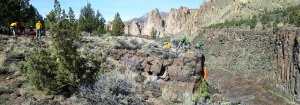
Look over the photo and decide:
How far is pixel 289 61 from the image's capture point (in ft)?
133

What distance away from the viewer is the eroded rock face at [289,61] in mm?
38250

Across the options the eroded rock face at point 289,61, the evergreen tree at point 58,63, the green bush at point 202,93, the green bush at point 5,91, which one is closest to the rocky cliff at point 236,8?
the eroded rock face at point 289,61

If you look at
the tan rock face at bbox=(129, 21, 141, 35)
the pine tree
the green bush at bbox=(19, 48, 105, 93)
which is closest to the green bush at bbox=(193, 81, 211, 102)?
the green bush at bbox=(19, 48, 105, 93)

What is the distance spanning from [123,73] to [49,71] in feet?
14.9

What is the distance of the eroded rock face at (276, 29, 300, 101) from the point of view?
3825 cm

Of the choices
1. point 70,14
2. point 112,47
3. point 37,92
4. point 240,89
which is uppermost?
point 70,14

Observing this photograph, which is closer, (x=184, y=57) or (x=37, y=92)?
(x=37, y=92)

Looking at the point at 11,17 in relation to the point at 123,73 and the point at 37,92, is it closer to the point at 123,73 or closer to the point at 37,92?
the point at 123,73

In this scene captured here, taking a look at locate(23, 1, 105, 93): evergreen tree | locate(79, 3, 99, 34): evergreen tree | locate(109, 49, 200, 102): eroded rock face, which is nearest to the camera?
locate(23, 1, 105, 93): evergreen tree

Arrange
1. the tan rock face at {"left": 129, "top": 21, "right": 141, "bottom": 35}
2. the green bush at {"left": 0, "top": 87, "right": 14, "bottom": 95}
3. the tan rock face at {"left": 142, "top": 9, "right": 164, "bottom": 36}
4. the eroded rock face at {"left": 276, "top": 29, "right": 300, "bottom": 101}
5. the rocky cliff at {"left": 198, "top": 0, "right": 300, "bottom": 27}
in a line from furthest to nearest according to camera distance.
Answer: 1. the tan rock face at {"left": 142, "top": 9, "right": 164, "bottom": 36}
2. the tan rock face at {"left": 129, "top": 21, "right": 141, "bottom": 35}
3. the rocky cliff at {"left": 198, "top": 0, "right": 300, "bottom": 27}
4. the eroded rock face at {"left": 276, "top": 29, "right": 300, "bottom": 101}
5. the green bush at {"left": 0, "top": 87, "right": 14, "bottom": 95}

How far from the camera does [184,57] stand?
52.4 feet

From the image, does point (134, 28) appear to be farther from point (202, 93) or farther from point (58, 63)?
point (58, 63)

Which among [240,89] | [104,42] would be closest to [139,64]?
[104,42]

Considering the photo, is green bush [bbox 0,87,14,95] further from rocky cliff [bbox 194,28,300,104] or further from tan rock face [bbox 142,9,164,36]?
tan rock face [bbox 142,9,164,36]
